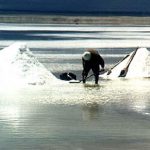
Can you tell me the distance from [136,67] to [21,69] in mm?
5256

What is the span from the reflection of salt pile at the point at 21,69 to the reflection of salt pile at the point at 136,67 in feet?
11.6

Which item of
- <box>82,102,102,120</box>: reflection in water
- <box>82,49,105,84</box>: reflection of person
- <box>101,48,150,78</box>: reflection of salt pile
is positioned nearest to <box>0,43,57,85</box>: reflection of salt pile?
<box>82,49,105,84</box>: reflection of person

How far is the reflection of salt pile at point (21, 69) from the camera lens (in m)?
21.0

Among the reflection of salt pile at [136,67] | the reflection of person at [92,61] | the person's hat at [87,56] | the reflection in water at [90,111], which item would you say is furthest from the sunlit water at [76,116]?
the reflection of salt pile at [136,67]

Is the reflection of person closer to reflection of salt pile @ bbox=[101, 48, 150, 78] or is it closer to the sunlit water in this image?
the sunlit water

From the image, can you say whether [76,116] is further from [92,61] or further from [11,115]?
[92,61]

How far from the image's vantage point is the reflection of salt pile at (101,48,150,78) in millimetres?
24688

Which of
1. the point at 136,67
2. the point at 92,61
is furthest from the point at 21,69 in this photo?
the point at 136,67

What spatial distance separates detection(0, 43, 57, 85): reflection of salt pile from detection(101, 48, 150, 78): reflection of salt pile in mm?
3547

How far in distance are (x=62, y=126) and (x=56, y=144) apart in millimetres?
1842

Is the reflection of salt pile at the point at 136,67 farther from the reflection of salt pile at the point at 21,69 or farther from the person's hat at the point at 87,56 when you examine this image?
the reflection of salt pile at the point at 21,69

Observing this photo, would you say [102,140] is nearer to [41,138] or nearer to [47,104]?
[41,138]

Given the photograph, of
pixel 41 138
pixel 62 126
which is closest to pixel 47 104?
pixel 62 126

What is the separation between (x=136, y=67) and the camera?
83.2 feet
